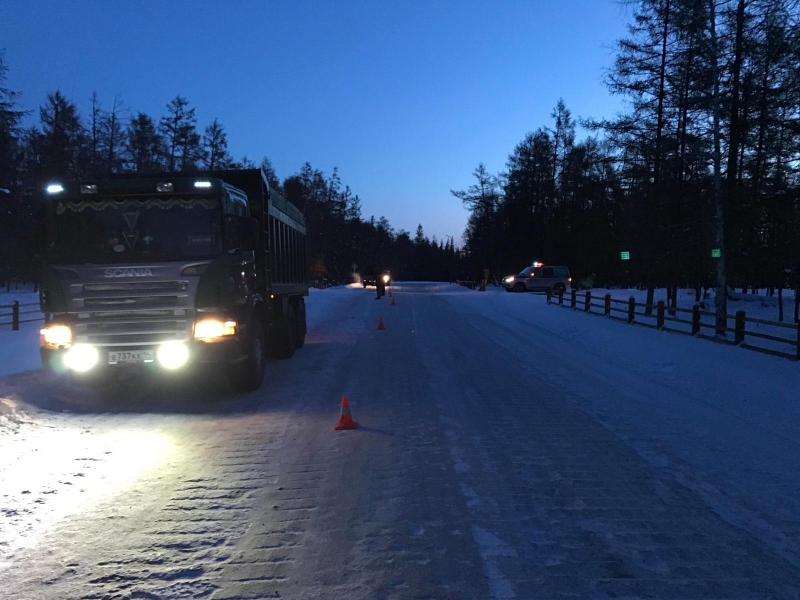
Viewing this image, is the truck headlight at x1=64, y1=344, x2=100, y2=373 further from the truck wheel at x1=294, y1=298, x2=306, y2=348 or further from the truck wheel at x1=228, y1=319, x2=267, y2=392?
the truck wheel at x1=294, y1=298, x2=306, y2=348

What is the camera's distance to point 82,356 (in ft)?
26.8

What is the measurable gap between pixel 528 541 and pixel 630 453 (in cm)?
261

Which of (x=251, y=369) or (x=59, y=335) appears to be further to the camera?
(x=251, y=369)

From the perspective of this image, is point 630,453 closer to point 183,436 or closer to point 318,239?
point 183,436

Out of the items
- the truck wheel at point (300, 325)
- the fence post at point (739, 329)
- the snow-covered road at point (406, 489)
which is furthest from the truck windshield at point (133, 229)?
the fence post at point (739, 329)

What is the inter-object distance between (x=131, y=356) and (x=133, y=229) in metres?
1.73

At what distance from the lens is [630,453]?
639 cm

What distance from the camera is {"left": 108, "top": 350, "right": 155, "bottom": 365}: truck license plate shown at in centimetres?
816

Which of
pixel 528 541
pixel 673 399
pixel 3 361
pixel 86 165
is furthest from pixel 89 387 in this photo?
pixel 86 165

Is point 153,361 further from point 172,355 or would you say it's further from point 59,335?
point 59,335

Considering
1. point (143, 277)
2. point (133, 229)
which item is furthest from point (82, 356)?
point (133, 229)

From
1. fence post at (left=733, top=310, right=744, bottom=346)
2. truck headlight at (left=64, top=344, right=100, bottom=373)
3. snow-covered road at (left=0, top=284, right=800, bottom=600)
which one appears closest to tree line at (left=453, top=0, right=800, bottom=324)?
fence post at (left=733, top=310, right=744, bottom=346)

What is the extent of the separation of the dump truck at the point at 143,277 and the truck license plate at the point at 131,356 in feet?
0.04

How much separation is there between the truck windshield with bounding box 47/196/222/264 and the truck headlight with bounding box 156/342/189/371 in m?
1.17
